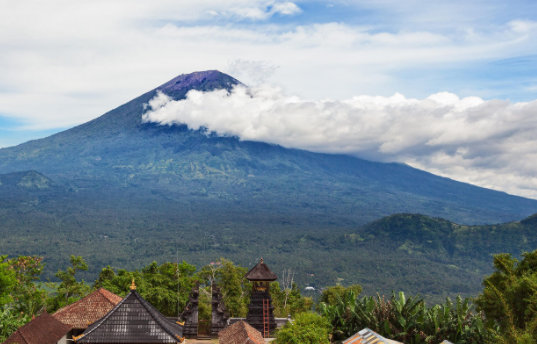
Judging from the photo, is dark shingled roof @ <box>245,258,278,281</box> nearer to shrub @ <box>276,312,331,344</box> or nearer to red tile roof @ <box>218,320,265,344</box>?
red tile roof @ <box>218,320,265,344</box>

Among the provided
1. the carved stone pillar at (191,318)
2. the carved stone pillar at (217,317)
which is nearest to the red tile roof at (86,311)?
the carved stone pillar at (191,318)

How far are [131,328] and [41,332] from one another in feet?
16.7

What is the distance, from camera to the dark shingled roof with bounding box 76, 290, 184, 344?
783 inches

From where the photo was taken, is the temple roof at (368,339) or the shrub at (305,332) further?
the shrub at (305,332)

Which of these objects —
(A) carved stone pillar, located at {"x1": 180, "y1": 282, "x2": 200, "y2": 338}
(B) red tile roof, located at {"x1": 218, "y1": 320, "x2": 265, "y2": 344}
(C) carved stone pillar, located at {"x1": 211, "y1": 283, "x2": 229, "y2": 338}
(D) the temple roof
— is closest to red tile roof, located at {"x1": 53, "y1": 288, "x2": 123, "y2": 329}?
(A) carved stone pillar, located at {"x1": 180, "y1": 282, "x2": 200, "y2": 338}

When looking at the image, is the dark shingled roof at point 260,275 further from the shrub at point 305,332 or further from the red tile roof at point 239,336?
the shrub at point 305,332

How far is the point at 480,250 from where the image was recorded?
137 metres

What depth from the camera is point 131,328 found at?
20141 millimetres

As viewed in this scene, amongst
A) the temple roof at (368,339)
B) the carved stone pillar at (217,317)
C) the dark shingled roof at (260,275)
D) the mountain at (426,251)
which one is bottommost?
the mountain at (426,251)

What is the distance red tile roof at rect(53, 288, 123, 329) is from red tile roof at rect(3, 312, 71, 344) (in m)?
1.13

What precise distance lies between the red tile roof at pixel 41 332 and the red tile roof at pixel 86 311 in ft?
3.71

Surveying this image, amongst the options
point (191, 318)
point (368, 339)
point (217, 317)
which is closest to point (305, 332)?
point (368, 339)

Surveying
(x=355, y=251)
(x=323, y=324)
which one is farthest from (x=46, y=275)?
(x=323, y=324)

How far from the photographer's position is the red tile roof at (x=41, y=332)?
67.6 feet
